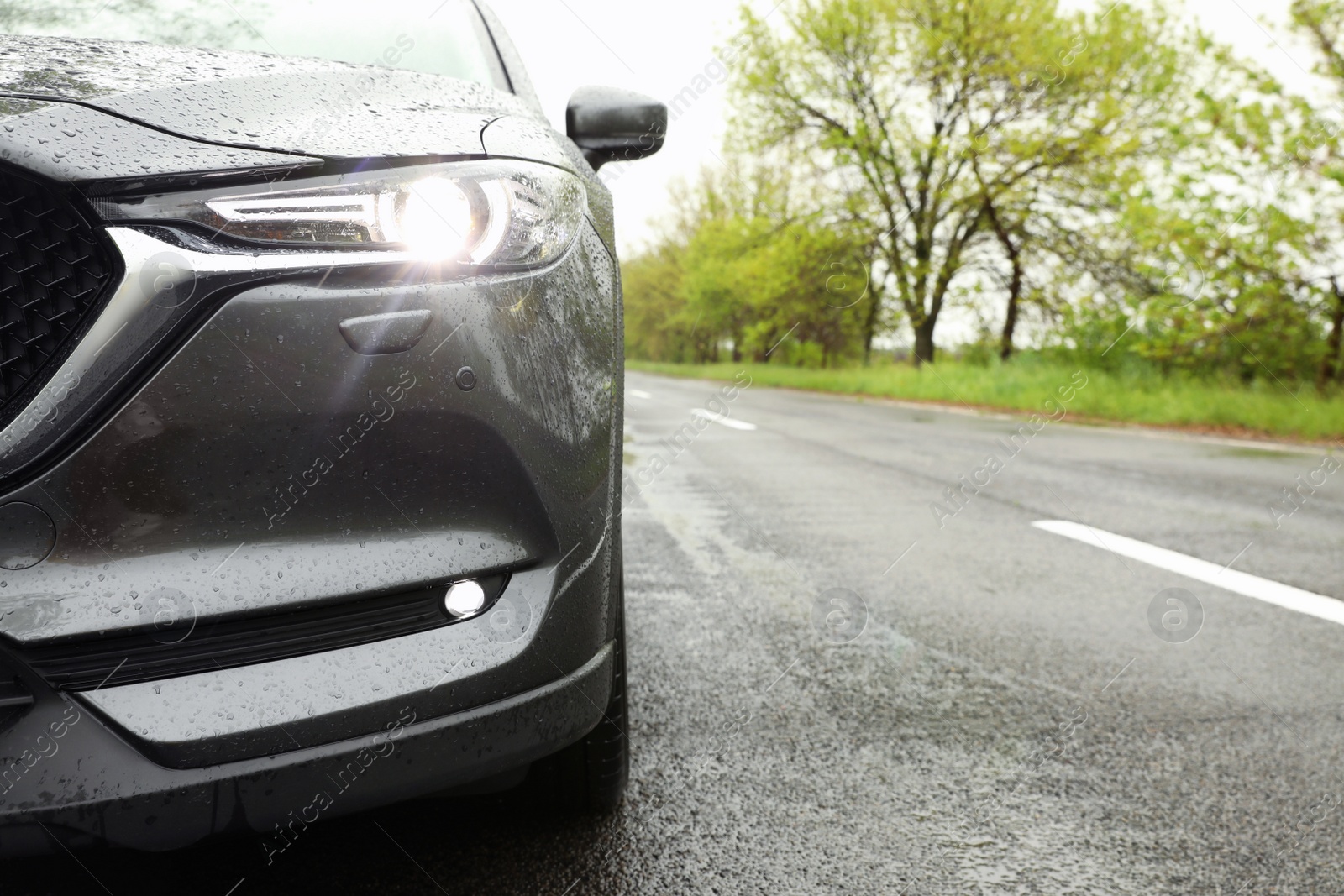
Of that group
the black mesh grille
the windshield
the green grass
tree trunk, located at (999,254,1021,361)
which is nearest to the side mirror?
the windshield

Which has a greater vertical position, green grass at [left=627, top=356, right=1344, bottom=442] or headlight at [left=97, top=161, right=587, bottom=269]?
headlight at [left=97, top=161, right=587, bottom=269]

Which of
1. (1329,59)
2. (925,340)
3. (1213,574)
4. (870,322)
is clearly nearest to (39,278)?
(1213,574)

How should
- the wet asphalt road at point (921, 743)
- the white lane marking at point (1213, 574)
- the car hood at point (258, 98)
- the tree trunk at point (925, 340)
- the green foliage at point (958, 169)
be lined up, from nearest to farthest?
the car hood at point (258, 98) → the wet asphalt road at point (921, 743) → the white lane marking at point (1213, 574) → the green foliage at point (958, 169) → the tree trunk at point (925, 340)

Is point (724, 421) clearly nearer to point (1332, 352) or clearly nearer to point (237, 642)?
point (1332, 352)

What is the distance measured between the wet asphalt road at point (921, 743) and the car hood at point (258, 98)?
1.06 m

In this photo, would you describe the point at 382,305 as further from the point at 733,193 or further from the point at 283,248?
the point at 733,193

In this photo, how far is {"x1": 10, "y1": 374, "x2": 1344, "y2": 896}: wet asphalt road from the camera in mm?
1653

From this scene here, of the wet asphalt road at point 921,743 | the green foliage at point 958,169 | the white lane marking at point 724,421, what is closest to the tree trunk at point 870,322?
the green foliage at point 958,169

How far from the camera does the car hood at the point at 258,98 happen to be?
4.04ft

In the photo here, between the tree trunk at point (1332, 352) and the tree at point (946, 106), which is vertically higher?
the tree at point (946, 106)

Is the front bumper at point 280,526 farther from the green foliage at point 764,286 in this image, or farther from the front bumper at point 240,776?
the green foliage at point 764,286

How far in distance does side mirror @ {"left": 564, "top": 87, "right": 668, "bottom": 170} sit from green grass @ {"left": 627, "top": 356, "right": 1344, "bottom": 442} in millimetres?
11359

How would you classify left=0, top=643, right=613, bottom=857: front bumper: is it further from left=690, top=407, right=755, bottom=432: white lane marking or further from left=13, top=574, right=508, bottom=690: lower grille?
left=690, top=407, right=755, bottom=432: white lane marking

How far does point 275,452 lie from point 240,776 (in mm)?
397
